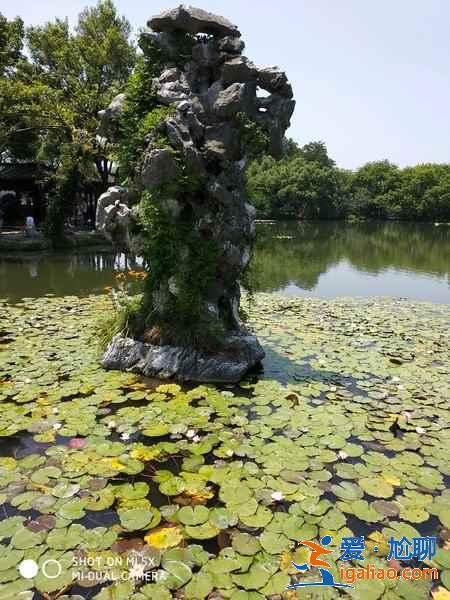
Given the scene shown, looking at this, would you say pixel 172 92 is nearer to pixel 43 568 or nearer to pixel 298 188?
pixel 43 568

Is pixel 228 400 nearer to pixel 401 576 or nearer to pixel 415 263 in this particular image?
pixel 401 576

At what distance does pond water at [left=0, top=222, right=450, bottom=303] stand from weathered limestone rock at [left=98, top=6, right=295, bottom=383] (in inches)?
41.6

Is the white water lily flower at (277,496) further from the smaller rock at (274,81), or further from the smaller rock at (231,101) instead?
the smaller rock at (274,81)

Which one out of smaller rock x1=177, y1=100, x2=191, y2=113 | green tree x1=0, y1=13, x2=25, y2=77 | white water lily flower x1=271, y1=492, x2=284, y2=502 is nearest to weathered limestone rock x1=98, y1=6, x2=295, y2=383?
smaller rock x1=177, y1=100, x2=191, y2=113

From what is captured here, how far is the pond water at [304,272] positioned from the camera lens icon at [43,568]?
5.60m

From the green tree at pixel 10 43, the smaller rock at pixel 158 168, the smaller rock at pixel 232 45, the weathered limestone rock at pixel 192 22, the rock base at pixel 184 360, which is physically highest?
the green tree at pixel 10 43

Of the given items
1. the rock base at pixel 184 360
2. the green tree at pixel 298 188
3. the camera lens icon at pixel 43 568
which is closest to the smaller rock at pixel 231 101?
the rock base at pixel 184 360

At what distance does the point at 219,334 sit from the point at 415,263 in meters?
19.7

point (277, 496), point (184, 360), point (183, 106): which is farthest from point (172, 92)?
point (277, 496)

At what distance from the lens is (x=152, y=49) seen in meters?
7.18

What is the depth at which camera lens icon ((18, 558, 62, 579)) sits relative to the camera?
316 centimetres

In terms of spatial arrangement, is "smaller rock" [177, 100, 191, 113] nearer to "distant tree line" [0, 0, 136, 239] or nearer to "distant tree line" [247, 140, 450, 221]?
"distant tree line" [0, 0, 136, 239]

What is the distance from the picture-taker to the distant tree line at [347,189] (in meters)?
56.3

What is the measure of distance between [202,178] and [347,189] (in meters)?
62.6
